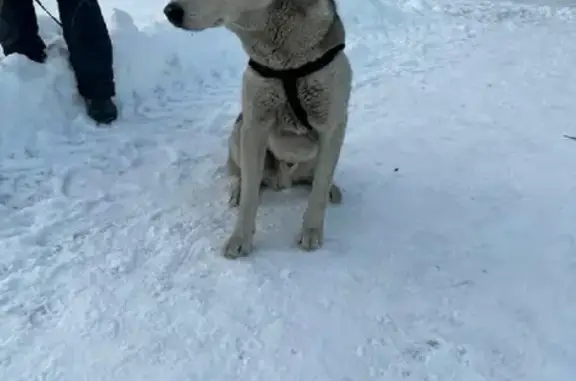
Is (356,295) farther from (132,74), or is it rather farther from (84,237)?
(132,74)

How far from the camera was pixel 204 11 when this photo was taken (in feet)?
6.44

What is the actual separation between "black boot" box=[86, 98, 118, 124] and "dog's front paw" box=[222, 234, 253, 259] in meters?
1.18

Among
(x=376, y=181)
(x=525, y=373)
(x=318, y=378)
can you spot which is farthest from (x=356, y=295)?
(x=376, y=181)

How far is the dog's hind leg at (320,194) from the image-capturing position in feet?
7.97

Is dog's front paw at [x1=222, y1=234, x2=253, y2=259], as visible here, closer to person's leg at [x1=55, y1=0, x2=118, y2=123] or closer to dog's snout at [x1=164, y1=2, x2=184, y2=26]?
dog's snout at [x1=164, y1=2, x2=184, y2=26]

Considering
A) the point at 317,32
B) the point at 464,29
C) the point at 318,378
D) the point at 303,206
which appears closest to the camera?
the point at 318,378

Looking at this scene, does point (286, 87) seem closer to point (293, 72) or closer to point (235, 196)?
point (293, 72)

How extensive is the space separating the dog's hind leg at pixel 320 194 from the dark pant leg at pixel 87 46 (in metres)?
1.33

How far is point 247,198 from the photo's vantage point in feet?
8.02

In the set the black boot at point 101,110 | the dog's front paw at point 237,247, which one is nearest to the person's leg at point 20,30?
the black boot at point 101,110

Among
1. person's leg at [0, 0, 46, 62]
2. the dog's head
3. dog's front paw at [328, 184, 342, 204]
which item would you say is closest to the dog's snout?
the dog's head

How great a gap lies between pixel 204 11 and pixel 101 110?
59.2 inches

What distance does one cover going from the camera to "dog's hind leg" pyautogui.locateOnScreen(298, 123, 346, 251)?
2428 mm

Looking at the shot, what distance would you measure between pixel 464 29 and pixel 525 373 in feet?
10.1
